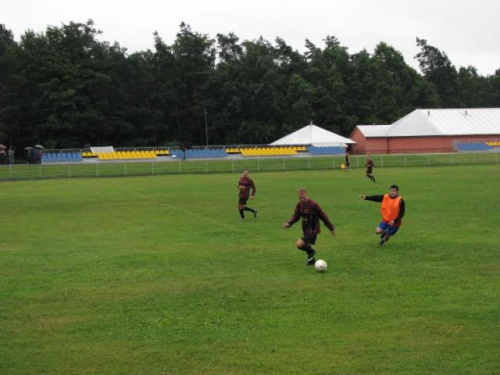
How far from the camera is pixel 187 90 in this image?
95312 millimetres

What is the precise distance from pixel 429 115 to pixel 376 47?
36861mm

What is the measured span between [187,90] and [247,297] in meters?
87.3

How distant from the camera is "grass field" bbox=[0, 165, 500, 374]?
7.63 m

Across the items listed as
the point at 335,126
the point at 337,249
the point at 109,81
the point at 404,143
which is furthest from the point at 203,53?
the point at 337,249

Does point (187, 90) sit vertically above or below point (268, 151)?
above

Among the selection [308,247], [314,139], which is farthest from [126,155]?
[308,247]

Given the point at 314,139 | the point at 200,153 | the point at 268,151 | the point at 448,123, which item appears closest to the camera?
the point at 200,153

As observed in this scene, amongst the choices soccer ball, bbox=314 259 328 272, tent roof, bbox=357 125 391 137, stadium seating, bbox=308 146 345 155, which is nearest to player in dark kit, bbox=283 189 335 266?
soccer ball, bbox=314 259 328 272

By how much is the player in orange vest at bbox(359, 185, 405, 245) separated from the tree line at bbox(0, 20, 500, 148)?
236ft

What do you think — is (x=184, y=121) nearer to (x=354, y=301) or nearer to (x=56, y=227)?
(x=56, y=227)

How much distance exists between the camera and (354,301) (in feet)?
33.0

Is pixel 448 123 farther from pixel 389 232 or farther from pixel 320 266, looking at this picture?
pixel 320 266

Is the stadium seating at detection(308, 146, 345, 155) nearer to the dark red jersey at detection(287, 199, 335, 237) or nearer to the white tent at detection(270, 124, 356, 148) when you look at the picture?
the white tent at detection(270, 124, 356, 148)

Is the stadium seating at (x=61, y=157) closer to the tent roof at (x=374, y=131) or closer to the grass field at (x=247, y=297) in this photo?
the tent roof at (x=374, y=131)
